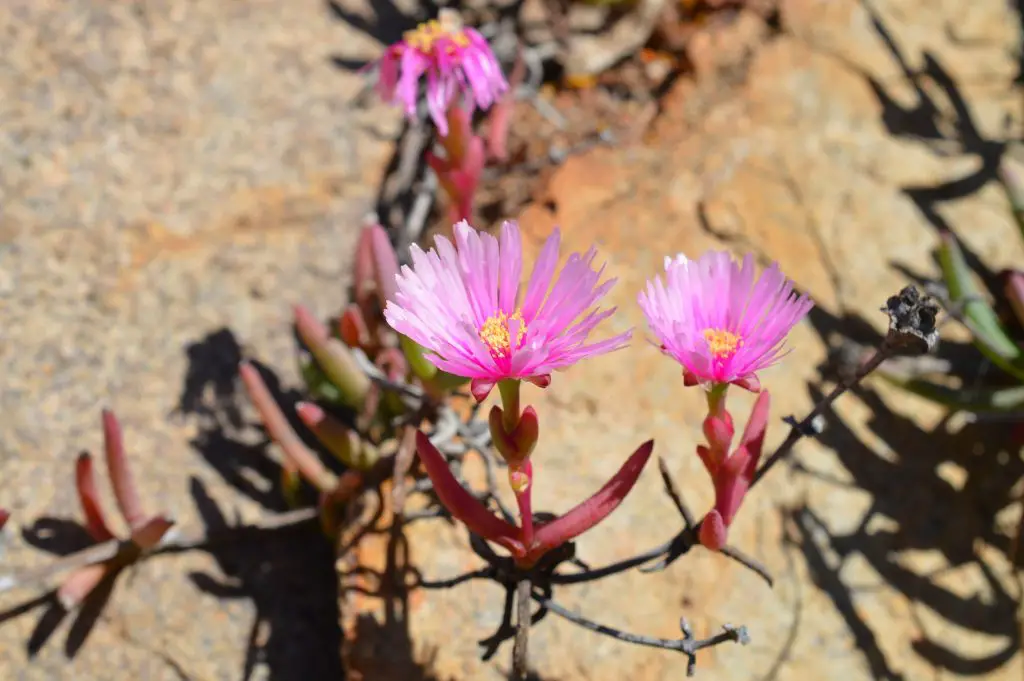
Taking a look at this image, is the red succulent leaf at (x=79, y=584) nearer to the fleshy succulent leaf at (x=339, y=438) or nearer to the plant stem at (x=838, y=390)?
the fleshy succulent leaf at (x=339, y=438)

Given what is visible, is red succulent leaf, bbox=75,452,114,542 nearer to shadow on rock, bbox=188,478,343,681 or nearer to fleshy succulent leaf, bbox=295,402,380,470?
shadow on rock, bbox=188,478,343,681

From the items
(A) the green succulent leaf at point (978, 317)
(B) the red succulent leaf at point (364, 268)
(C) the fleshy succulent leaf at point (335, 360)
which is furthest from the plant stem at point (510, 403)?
(A) the green succulent leaf at point (978, 317)

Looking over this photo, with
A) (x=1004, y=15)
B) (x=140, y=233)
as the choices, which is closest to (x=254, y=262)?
(x=140, y=233)

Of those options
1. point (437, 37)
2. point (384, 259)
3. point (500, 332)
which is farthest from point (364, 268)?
point (500, 332)

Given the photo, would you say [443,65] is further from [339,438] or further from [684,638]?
[684,638]

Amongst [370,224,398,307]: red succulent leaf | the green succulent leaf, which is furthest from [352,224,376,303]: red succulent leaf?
the green succulent leaf
